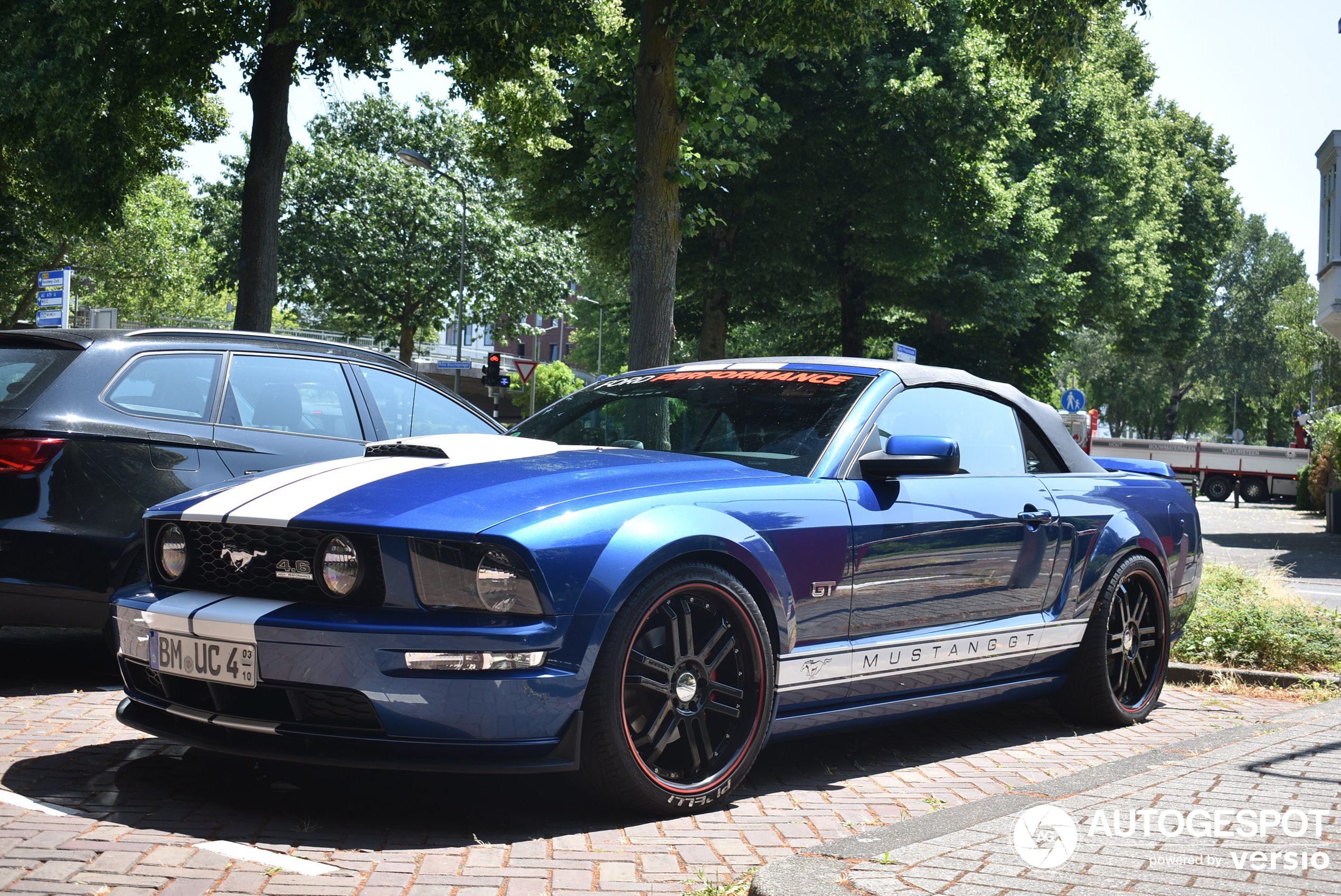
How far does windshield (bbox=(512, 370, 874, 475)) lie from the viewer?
4.73 m

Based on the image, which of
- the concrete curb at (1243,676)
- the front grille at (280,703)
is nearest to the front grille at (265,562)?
the front grille at (280,703)

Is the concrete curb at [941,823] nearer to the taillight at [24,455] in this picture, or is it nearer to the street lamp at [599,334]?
the taillight at [24,455]

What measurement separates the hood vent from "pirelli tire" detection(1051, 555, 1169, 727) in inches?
120

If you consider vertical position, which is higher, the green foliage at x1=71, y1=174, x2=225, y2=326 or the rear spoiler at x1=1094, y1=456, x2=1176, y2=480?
the green foliage at x1=71, y1=174, x2=225, y2=326

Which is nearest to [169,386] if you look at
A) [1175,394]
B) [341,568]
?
[341,568]

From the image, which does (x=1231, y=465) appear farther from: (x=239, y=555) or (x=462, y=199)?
(x=239, y=555)

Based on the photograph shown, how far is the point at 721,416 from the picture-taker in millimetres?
4934

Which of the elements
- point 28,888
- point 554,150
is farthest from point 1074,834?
point 554,150

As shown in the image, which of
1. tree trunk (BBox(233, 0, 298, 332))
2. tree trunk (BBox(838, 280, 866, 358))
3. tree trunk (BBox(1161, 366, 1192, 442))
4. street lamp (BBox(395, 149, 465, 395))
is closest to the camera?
tree trunk (BBox(233, 0, 298, 332))

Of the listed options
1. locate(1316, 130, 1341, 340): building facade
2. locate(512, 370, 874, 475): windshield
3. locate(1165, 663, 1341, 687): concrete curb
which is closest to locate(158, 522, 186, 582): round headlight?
locate(512, 370, 874, 475): windshield

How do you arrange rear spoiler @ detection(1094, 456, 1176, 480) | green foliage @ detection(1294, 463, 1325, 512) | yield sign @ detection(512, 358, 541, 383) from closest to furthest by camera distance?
1. rear spoiler @ detection(1094, 456, 1176, 480)
2. green foliage @ detection(1294, 463, 1325, 512)
3. yield sign @ detection(512, 358, 541, 383)

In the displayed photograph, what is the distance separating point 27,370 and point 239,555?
252cm

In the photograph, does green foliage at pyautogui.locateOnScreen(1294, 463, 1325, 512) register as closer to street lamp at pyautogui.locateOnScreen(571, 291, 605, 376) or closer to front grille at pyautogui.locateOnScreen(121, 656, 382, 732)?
front grille at pyautogui.locateOnScreen(121, 656, 382, 732)

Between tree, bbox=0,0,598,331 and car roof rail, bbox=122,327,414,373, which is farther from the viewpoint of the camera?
tree, bbox=0,0,598,331
